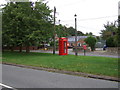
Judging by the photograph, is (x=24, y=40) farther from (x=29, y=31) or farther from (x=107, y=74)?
(x=107, y=74)

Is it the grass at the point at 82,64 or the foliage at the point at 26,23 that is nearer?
the grass at the point at 82,64

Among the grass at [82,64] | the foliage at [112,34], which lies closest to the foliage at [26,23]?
the grass at [82,64]

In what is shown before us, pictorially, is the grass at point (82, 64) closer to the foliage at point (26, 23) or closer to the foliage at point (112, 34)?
the foliage at point (112, 34)

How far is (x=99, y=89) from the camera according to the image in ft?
21.7

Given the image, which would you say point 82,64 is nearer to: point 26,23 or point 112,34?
point 26,23

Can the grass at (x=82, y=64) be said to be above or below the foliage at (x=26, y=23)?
below

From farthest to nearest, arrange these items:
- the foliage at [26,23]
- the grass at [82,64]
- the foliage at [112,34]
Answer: the foliage at [26,23] → the foliage at [112,34] → the grass at [82,64]

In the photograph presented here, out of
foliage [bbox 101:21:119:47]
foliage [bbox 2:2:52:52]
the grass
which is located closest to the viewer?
the grass

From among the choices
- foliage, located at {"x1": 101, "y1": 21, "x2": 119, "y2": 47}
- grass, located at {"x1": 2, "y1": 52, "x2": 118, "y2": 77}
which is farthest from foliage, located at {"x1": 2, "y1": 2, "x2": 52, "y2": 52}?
foliage, located at {"x1": 101, "y1": 21, "x2": 119, "y2": 47}

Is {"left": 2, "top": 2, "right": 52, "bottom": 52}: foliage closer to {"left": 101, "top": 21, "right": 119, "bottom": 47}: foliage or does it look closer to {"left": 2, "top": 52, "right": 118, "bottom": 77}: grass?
{"left": 2, "top": 52, "right": 118, "bottom": 77}: grass

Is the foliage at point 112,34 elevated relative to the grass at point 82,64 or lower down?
elevated

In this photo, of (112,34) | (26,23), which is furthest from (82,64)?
(112,34)

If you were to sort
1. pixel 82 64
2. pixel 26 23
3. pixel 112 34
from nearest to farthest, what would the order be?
pixel 82 64 → pixel 26 23 → pixel 112 34

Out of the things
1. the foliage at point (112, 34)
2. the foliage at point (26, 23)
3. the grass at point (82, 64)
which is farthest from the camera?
the foliage at point (26, 23)
